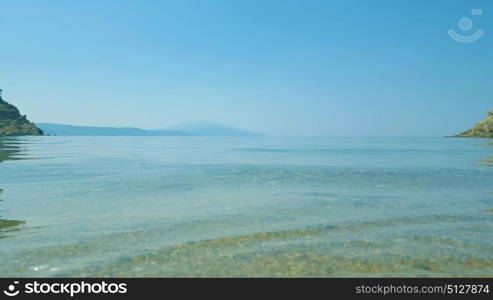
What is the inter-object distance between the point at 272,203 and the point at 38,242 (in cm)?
809

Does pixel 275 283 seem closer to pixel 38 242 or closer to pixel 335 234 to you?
pixel 335 234

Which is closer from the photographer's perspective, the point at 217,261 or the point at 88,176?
the point at 217,261

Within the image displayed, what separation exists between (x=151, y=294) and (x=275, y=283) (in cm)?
221

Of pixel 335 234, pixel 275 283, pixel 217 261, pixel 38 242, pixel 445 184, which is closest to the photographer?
pixel 275 283

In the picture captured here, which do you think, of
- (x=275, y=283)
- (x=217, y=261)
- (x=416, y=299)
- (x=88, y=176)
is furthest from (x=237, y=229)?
(x=88, y=176)

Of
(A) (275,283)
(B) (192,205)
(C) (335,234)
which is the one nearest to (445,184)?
(C) (335,234)

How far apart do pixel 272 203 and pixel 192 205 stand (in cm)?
320

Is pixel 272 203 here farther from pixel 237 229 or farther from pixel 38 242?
pixel 38 242

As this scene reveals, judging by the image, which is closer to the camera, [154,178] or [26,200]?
[26,200]

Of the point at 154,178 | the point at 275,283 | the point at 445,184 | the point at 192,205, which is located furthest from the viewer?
the point at 154,178

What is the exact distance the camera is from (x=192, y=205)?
42.1ft

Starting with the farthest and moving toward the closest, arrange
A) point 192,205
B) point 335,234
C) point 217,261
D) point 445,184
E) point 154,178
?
point 154,178
point 445,184
point 192,205
point 335,234
point 217,261

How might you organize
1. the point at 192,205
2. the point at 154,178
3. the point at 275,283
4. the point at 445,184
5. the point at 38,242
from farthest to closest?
the point at 154,178 < the point at 445,184 < the point at 192,205 < the point at 38,242 < the point at 275,283

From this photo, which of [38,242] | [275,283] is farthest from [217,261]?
[38,242]
